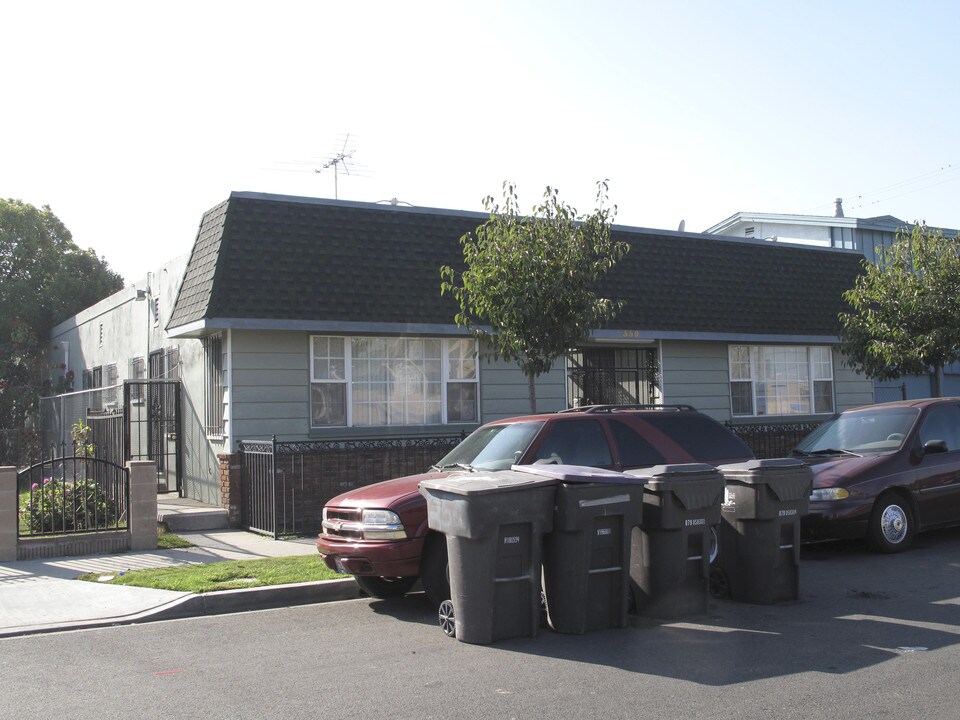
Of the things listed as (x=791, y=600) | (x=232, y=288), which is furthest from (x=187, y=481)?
(x=791, y=600)

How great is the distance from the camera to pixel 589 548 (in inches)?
290

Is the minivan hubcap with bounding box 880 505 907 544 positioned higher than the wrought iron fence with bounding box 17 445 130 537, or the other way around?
the wrought iron fence with bounding box 17 445 130 537

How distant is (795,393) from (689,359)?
2939 millimetres

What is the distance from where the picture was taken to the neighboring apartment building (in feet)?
91.1

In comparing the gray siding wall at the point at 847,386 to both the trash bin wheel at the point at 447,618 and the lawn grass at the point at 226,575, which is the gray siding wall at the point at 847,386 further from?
the trash bin wheel at the point at 447,618

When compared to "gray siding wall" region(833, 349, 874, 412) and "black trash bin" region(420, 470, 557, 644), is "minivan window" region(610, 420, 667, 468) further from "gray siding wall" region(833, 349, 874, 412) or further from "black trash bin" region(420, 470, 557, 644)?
"gray siding wall" region(833, 349, 874, 412)

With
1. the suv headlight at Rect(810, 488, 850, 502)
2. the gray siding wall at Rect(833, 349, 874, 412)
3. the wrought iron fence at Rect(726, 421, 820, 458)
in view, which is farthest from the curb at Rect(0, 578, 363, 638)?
the gray siding wall at Rect(833, 349, 874, 412)

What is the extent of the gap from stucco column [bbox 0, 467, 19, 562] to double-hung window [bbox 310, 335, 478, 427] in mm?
4484

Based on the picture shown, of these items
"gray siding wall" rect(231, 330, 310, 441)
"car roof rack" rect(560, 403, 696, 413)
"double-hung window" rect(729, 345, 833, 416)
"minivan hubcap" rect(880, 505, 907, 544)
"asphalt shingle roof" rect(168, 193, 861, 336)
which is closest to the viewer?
"car roof rack" rect(560, 403, 696, 413)

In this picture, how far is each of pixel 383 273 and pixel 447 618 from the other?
319 inches

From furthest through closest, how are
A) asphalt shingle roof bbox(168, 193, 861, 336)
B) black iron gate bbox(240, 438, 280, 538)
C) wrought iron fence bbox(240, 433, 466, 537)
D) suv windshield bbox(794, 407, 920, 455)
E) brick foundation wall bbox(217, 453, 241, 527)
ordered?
asphalt shingle roof bbox(168, 193, 861, 336) < brick foundation wall bbox(217, 453, 241, 527) < wrought iron fence bbox(240, 433, 466, 537) < black iron gate bbox(240, 438, 280, 538) < suv windshield bbox(794, 407, 920, 455)

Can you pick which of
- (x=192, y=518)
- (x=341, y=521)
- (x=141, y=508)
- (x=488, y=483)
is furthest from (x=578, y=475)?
(x=192, y=518)

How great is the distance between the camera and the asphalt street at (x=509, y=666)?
5586 millimetres

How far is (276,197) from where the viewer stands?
14.4m
